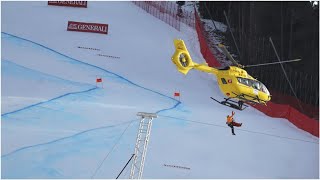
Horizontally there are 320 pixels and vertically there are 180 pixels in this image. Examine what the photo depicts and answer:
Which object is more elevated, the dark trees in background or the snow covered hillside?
the dark trees in background

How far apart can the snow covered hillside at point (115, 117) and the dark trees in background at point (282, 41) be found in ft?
14.7

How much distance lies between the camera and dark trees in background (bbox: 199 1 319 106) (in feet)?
105

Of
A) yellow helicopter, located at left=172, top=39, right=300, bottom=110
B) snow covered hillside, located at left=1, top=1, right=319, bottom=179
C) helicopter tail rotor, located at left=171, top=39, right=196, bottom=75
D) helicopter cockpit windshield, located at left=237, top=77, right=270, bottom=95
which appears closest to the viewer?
helicopter tail rotor, located at left=171, top=39, right=196, bottom=75

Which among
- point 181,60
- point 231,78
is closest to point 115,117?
point 181,60

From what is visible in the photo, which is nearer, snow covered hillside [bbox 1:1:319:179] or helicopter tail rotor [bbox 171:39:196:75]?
helicopter tail rotor [bbox 171:39:196:75]

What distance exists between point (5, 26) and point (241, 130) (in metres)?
17.8

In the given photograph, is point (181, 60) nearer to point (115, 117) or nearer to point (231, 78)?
point (231, 78)

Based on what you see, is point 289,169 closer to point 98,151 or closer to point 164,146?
point 164,146

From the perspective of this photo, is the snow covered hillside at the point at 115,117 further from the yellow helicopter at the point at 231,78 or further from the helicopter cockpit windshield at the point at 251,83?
the helicopter cockpit windshield at the point at 251,83

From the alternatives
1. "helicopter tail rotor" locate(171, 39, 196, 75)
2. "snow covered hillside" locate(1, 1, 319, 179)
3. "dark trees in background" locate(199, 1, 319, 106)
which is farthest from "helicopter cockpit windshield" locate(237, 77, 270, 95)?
"dark trees in background" locate(199, 1, 319, 106)

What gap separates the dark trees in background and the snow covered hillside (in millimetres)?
4492

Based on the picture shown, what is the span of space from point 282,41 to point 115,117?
16.2m

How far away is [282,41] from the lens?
34.8 m

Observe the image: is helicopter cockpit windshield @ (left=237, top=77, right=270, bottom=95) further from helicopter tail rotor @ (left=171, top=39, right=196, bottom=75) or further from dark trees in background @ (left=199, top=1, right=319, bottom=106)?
dark trees in background @ (left=199, top=1, right=319, bottom=106)
